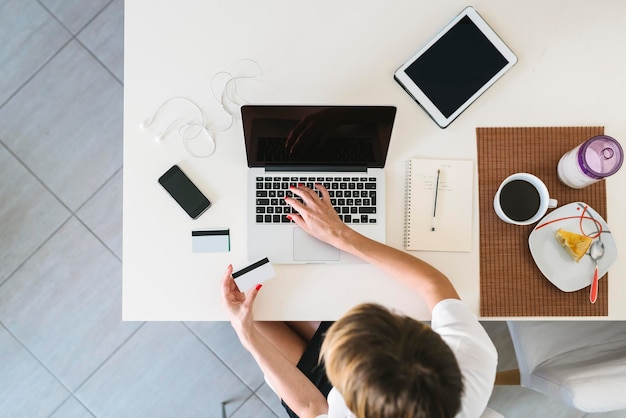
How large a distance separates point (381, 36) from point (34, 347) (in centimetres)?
160

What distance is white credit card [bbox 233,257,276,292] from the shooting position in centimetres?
103

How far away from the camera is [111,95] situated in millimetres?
1748

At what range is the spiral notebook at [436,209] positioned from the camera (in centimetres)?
107

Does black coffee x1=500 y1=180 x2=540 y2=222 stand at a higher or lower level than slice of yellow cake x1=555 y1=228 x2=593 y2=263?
higher

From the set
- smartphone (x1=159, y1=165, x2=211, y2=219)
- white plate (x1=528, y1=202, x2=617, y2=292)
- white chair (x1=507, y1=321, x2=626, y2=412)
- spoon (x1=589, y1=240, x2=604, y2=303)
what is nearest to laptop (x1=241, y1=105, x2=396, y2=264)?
smartphone (x1=159, y1=165, x2=211, y2=219)

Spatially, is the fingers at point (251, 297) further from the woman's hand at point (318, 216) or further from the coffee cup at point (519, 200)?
the coffee cup at point (519, 200)

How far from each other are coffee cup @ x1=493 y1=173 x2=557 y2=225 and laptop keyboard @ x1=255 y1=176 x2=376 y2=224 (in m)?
0.29

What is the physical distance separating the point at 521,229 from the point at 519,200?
0.08 m

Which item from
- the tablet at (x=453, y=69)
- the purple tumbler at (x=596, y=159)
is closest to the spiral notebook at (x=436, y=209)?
the tablet at (x=453, y=69)

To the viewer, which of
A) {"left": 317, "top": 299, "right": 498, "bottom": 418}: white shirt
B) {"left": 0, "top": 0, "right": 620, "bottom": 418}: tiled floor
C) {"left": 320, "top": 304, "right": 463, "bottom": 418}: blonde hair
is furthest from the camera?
{"left": 0, "top": 0, "right": 620, "bottom": 418}: tiled floor

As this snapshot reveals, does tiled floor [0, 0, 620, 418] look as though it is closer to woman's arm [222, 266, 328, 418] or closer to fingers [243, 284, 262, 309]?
woman's arm [222, 266, 328, 418]

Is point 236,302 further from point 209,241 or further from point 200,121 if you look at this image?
point 200,121

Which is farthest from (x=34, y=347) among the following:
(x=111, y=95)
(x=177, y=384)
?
(x=111, y=95)

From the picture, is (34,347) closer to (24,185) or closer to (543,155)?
(24,185)
